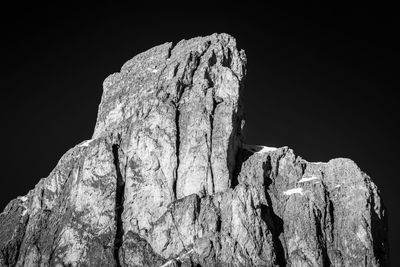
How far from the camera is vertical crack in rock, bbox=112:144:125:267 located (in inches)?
6043

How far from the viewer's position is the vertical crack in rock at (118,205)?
504ft

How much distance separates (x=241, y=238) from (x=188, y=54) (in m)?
56.4

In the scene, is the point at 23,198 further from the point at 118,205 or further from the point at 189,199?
the point at 189,199

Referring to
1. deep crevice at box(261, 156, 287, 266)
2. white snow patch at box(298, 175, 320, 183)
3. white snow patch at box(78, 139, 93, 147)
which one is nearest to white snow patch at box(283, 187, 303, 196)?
white snow patch at box(298, 175, 320, 183)

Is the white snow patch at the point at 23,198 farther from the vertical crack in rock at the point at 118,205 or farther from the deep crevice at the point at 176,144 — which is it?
the deep crevice at the point at 176,144

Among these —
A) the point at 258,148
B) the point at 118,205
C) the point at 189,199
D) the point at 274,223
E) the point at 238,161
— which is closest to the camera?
the point at 189,199

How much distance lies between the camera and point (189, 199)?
15462 cm

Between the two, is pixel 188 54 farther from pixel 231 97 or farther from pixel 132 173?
pixel 132 173

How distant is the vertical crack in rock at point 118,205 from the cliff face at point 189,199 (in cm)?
23

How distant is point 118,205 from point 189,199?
1624 centimetres

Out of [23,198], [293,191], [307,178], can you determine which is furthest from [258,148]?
[23,198]

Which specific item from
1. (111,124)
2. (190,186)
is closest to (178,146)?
(190,186)

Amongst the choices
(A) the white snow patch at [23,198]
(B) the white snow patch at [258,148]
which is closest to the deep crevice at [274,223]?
(B) the white snow patch at [258,148]

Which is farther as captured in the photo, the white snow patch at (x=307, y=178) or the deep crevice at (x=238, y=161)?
the white snow patch at (x=307, y=178)
